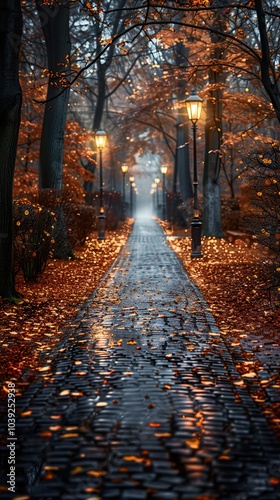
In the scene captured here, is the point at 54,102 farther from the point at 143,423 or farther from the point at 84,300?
the point at 143,423

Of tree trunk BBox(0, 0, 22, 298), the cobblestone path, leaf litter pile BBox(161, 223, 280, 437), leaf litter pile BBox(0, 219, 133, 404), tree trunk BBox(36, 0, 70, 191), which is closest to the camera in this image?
the cobblestone path

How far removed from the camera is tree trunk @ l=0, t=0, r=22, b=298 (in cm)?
1072

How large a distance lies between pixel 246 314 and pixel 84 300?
3.05 metres

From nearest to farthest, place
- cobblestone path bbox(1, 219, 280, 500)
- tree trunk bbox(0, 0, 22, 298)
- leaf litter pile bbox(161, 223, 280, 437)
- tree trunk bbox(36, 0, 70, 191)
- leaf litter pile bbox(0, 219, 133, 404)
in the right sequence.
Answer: cobblestone path bbox(1, 219, 280, 500) < leaf litter pile bbox(161, 223, 280, 437) < leaf litter pile bbox(0, 219, 133, 404) < tree trunk bbox(0, 0, 22, 298) < tree trunk bbox(36, 0, 70, 191)

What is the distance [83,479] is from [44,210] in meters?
10.3

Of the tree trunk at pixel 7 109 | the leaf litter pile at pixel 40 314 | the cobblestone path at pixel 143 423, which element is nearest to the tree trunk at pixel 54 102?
the leaf litter pile at pixel 40 314

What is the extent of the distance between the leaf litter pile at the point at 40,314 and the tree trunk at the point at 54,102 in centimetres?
264

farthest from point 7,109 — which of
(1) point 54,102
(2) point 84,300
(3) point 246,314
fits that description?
(1) point 54,102

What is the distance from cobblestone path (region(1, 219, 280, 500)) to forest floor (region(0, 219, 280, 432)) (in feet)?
0.75

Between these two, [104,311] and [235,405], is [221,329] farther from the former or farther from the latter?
[235,405]

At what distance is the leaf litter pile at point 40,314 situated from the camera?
285 inches

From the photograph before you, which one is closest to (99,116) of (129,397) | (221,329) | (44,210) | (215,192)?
(215,192)

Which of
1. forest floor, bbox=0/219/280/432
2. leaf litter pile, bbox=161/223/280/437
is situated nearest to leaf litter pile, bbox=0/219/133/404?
forest floor, bbox=0/219/280/432

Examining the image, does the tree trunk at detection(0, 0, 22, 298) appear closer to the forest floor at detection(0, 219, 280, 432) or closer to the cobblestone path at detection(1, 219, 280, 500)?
the forest floor at detection(0, 219, 280, 432)
